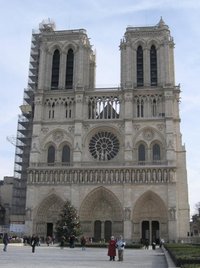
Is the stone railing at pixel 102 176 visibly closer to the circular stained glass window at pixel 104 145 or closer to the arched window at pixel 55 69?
the circular stained glass window at pixel 104 145

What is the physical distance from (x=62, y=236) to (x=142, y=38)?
94.4 feet

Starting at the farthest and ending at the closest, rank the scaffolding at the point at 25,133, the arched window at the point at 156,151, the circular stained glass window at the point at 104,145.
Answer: the scaffolding at the point at 25,133 → the circular stained glass window at the point at 104,145 → the arched window at the point at 156,151

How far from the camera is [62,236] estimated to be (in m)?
39.9

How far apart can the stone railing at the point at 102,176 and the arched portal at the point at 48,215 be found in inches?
89.9

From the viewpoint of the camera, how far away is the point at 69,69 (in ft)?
180

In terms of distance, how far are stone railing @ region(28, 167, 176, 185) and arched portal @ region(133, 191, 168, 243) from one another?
2.04 metres

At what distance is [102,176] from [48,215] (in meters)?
8.33

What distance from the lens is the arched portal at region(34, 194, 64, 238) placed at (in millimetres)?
48125

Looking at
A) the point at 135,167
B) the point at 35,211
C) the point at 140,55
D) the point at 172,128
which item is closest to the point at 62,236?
the point at 35,211

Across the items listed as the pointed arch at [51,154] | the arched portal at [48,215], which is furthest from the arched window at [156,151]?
the pointed arch at [51,154]

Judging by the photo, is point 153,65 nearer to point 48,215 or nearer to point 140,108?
point 140,108

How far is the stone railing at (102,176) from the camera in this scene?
4666 centimetres

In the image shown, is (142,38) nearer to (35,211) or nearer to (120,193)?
(120,193)

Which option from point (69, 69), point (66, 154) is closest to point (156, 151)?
point (66, 154)
